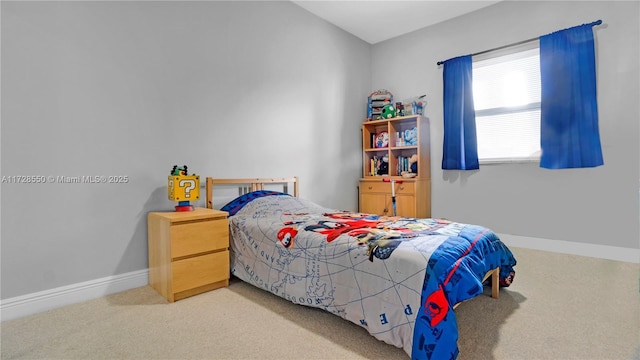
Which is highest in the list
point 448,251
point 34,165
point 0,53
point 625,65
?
point 625,65

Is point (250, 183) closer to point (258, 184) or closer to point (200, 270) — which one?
point (258, 184)

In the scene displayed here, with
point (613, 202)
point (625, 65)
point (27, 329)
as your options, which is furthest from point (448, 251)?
point (625, 65)

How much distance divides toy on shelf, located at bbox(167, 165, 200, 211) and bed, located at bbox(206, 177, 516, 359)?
1.18 ft

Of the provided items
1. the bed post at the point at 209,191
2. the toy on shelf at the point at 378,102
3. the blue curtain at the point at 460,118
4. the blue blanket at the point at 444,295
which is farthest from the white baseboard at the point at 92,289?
the toy on shelf at the point at 378,102

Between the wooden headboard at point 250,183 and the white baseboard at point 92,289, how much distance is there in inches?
31.1

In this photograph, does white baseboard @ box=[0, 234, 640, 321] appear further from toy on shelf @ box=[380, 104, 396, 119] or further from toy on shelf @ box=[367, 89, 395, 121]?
toy on shelf @ box=[367, 89, 395, 121]

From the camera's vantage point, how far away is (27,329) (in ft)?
5.51

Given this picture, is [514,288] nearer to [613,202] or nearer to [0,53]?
[613,202]

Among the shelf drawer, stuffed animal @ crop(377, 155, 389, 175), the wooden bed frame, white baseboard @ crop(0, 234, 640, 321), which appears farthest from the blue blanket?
stuffed animal @ crop(377, 155, 389, 175)

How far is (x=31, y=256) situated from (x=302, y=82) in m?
2.89

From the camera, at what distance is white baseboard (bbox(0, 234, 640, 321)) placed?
1.83m

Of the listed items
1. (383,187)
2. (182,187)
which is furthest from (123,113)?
(383,187)

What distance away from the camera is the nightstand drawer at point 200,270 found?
2014 millimetres

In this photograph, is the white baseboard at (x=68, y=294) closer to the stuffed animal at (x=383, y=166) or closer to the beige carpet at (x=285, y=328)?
the beige carpet at (x=285, y=328)
